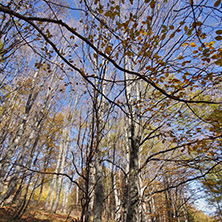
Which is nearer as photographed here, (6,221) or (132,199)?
(132,199)

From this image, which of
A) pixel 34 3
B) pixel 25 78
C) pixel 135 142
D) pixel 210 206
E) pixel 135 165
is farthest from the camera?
pixel 210 206

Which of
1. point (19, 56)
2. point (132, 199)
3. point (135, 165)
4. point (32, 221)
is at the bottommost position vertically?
point (32, 221)

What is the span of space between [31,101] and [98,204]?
6194 millimetres

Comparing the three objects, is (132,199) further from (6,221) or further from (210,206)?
(210,206)

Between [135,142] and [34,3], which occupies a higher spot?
[34,3]

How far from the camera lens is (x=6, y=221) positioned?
389 centimetres

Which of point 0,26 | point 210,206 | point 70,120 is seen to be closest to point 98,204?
point 0,26

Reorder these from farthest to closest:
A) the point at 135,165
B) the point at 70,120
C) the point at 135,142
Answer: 1. the point at 70,120
2. the point at 135,142
3. the point at 135,165

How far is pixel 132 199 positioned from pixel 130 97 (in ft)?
7.88

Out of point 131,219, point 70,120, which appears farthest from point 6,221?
point 70,120

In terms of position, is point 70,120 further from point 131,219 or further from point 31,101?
point 131,219

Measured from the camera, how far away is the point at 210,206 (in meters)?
12.6

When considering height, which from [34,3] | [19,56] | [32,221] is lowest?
A: [32,221]

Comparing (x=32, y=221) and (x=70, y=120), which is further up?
(x=70, y=120)
